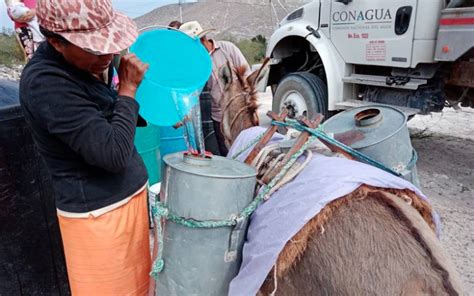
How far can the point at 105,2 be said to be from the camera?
1.30 metres

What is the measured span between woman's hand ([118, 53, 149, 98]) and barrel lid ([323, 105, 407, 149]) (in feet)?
2.94

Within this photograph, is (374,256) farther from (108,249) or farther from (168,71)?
(168,71)

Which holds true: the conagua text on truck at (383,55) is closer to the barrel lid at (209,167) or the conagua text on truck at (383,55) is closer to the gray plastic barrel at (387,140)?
the gray plastic barrel at (387,140)

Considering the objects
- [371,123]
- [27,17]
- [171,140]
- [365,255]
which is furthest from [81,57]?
[27,17]

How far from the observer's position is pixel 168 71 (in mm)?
1958

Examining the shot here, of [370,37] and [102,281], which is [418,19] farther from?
[102,281]

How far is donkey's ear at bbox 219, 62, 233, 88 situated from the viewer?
228 centimetres

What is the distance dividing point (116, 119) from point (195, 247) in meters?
0.49

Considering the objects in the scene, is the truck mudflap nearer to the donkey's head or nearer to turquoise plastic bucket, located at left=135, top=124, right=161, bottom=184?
the donkey's head

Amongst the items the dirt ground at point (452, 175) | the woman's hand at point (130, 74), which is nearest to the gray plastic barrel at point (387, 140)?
the woman's hand at point (130, 74)

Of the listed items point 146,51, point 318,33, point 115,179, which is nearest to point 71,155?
point 115,179

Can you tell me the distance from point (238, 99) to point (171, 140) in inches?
66.7

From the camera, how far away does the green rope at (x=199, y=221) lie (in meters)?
1.25

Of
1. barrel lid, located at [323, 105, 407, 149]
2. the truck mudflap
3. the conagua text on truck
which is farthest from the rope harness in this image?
the conagua text on truck
